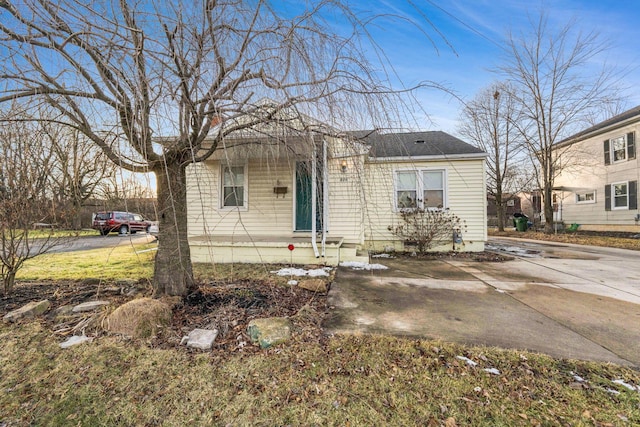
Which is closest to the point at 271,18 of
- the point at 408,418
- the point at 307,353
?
the point at 307,353

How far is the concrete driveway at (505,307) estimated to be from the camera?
2578 mm

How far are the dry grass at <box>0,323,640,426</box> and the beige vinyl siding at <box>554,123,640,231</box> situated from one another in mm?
16268

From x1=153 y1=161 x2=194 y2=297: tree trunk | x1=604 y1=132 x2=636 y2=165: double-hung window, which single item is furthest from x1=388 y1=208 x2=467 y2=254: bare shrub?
x1=604 y1=132 x2=636 y2=165: double-hung window

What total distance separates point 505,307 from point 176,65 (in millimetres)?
4532

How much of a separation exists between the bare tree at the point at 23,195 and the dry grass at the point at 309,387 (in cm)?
168

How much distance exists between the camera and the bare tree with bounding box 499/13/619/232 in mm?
11622

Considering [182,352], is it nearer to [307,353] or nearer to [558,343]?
[307,353]

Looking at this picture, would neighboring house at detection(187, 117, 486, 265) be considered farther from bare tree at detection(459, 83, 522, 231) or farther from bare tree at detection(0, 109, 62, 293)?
bare tree at detection(459, 83, 522, 231)

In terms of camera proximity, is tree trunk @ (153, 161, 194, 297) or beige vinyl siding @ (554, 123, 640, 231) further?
beige vinyl siding @ (554, 123, 640, 231)

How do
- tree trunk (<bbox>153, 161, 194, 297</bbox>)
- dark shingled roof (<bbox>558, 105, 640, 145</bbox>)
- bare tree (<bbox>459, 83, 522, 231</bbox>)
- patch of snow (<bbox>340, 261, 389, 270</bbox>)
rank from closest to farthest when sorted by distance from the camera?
tree trunk (<bbox>153, 161, 194, 297</bbox>) → patch of snow (<bbox>340, 261, 389, 270</bbox>) → dark shingled roof (<bbox>558, 105, 640, 145</bbox>) → bare tree (<bbox>459, 83, 522, 231</bbox>)

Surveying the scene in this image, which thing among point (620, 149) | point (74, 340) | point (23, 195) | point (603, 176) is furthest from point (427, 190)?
point (603, 176)

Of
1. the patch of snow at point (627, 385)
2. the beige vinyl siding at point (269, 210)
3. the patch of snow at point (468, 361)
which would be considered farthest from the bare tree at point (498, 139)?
the patch of snow at point (468, 361)

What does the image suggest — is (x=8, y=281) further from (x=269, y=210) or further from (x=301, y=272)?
(x=269, y=210)

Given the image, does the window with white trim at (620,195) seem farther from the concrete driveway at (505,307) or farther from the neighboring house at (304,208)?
the neighboring house at (304,208)
